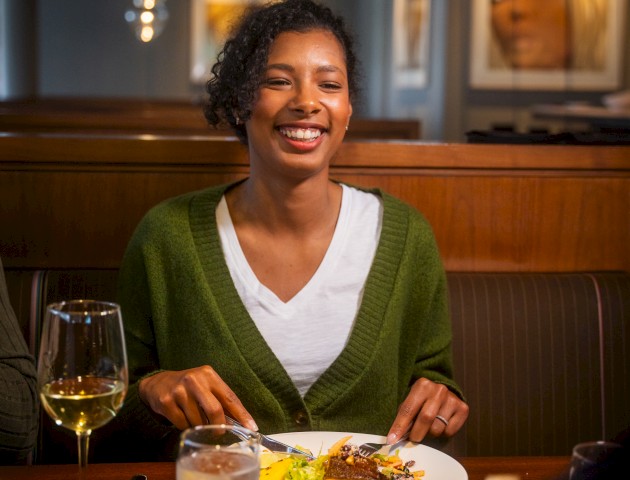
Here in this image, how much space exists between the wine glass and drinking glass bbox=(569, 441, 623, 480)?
0.52m

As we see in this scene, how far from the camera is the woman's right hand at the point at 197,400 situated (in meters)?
1.51

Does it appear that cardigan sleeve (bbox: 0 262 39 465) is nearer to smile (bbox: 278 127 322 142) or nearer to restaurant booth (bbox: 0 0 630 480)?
restaurant booth (bbox: 0 0 630 480)

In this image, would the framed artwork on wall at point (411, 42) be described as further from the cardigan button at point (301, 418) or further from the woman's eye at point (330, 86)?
the cardigan button at point (301, 418)

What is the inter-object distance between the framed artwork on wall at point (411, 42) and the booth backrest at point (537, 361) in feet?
18.7

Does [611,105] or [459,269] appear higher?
[611,105]

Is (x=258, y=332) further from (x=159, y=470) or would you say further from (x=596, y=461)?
(x=596, y=461)

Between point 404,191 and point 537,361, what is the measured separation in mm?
550

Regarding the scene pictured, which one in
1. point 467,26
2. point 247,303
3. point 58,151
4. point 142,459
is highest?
point 467,26

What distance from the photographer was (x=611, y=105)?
6.01 m

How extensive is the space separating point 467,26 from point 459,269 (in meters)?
5.10

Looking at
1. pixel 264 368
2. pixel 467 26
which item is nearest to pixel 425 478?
pixel 264 368

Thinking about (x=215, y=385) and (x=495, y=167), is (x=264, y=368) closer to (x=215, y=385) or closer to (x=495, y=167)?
(x=215, y=385)

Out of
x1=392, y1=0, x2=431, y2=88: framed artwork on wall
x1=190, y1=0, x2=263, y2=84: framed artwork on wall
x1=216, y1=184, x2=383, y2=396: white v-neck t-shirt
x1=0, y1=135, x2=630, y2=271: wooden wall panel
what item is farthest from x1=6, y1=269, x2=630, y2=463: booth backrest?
x1=190, y1=0, x2=263, y2=84: framed artwork on wall

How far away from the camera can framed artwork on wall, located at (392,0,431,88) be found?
770 centimetres
